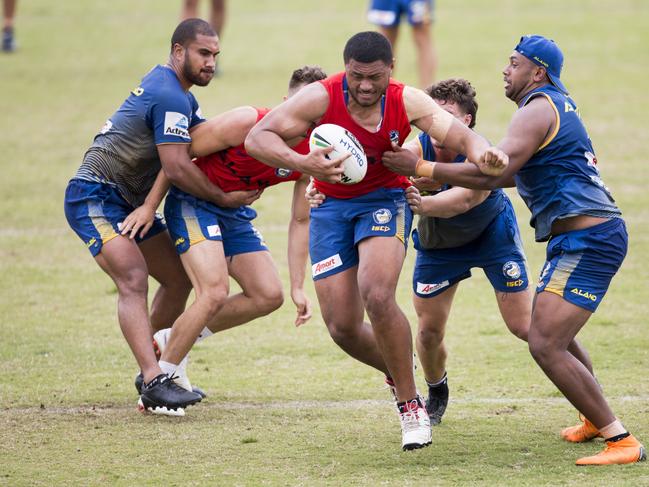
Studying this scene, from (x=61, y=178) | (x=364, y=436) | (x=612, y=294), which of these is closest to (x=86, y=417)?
(x=364, y=436)

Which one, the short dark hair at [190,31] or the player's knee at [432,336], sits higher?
the short dark hair at [190,31]

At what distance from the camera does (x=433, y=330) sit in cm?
759

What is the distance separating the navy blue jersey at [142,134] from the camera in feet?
25.4

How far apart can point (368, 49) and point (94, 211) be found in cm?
233

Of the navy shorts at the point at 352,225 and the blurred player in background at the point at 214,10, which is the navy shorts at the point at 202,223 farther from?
the blurred player in background at the point at 214,10

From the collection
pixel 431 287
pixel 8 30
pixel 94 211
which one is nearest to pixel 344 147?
pixel 431 287

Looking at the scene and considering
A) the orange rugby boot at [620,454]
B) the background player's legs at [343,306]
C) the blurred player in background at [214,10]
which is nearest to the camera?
the orange rugby boot at [620,454]

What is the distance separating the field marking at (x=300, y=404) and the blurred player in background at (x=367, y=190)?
0.94 m

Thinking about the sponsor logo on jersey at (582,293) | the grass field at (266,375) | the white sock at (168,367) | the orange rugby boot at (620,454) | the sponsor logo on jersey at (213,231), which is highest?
the sponsor logo on jersey at (582,293)

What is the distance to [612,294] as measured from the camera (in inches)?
431

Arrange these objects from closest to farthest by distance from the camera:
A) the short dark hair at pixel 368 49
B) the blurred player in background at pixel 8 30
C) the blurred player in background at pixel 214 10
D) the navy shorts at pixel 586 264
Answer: the navy shorts at pixel 586 264, the short dark hair at pixel 368 49, the blurred player in background at pixel 214 10, the blurred player in background at pixel 8 30

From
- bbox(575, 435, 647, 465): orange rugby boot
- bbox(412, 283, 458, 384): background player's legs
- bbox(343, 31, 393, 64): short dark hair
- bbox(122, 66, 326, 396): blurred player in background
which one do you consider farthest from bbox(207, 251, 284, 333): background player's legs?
bbox(575, 435, 647, 465): orange rugby boot

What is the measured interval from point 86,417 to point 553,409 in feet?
10.1

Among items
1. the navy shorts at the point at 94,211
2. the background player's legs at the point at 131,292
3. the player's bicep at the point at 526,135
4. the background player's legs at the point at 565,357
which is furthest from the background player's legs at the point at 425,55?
the background player's legs at the point at 565,357
